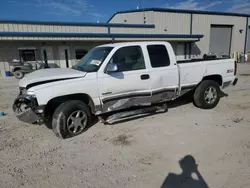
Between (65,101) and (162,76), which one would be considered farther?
(162,76)

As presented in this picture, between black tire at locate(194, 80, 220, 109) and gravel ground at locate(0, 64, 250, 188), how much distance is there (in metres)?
0.57

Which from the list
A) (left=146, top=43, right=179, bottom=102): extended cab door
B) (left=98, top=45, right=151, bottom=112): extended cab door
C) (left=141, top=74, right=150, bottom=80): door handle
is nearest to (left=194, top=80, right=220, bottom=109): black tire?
(left=146, top=43, right=179, bottom=102): extended cab door

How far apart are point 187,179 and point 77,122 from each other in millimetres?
2483

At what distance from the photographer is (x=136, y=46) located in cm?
444

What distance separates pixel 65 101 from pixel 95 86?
0.73m

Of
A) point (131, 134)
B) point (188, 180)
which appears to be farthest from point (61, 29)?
point (188, 180)

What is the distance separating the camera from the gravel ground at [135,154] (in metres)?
2.67

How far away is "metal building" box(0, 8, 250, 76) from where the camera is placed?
1523 cm

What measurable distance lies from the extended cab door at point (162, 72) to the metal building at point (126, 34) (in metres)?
12.8

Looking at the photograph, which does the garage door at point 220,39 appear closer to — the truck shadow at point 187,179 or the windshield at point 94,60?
the windshield at point 94,60

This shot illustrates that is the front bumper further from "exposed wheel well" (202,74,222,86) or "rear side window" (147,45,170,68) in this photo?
"exposed wheel well" (202,74,222,86)

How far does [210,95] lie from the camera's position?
5531 mm

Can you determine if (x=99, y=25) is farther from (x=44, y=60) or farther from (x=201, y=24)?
(x=201, y=24)

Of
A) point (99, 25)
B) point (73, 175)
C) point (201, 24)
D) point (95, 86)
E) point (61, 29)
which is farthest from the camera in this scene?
point (201, 24)
